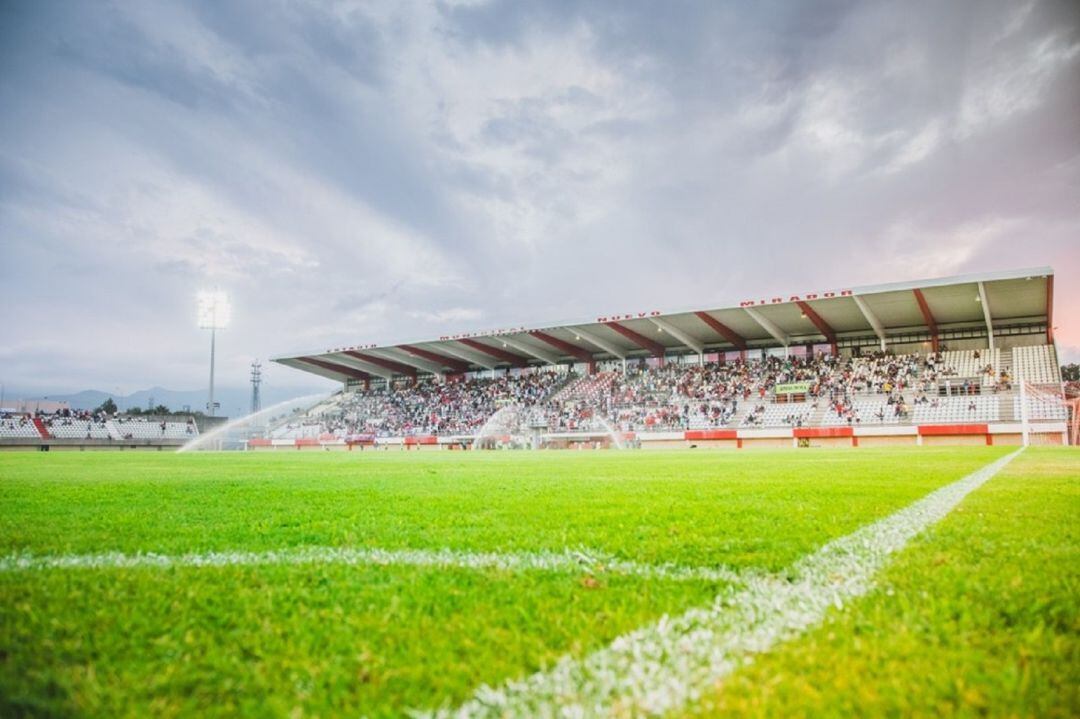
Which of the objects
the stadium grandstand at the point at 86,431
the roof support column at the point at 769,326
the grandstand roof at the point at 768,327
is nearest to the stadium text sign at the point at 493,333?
the grandstand roof at the point at 768,327

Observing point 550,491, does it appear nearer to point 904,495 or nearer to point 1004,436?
point 904,495

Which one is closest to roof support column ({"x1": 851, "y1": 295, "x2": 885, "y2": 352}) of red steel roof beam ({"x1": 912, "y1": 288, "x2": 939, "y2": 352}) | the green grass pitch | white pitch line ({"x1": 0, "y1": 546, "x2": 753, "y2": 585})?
red steel roof beam ({"x1": 912, "y1": 288, "x2": 939, "y2": 352})

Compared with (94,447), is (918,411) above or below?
above

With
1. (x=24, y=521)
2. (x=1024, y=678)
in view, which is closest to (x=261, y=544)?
(x=24, y=521)

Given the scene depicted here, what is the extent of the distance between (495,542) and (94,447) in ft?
186

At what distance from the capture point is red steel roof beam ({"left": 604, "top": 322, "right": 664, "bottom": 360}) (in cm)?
3809

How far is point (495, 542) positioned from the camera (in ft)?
10.7

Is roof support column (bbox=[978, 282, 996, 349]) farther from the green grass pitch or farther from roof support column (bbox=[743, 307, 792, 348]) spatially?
the green grass pitch

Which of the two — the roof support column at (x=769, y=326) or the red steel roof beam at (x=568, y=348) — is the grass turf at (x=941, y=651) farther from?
the red steel roof beam at (x=568, y=348)

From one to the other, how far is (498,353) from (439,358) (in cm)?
534

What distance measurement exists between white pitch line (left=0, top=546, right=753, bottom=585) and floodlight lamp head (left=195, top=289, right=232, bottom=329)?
46309 millimetres

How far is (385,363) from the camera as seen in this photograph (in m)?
51.5

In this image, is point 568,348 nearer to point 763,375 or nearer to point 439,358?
point 439,358

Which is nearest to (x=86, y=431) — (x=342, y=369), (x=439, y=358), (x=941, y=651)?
(x=342, y=369)
